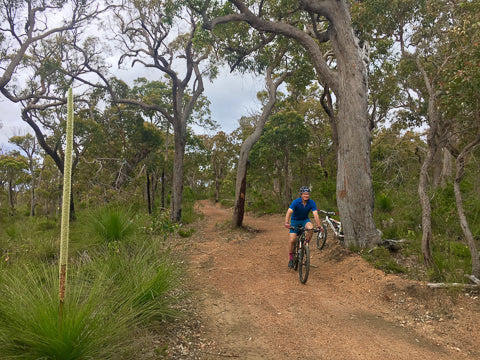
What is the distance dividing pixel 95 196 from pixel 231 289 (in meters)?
7.03

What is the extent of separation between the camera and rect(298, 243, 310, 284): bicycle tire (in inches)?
Result: 225

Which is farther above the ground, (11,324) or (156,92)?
(156,92)

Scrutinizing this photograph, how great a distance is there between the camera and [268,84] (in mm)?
12742

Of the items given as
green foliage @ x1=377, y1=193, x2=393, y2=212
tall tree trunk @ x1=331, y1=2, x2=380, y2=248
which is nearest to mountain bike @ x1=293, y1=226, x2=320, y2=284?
tall tree trunk @ x1=331, y1=2, x2=380, y2=248

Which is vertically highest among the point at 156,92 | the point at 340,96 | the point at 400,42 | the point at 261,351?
the point at 156,92

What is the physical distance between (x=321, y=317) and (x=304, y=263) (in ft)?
5.18

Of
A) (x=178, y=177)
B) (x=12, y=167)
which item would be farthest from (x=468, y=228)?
(x=12, y=167)

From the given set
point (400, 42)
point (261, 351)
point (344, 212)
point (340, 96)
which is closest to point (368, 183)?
point (344, 212)

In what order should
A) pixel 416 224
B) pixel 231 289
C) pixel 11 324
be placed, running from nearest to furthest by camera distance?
1. pixel 11 324
2. pixel 231 289
3. pixel 416 224

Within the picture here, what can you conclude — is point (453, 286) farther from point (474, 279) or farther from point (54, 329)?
point (54, 329)

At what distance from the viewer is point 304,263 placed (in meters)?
5.93

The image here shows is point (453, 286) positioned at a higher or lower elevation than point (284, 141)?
lower

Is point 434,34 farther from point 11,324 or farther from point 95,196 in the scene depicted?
point 95,196

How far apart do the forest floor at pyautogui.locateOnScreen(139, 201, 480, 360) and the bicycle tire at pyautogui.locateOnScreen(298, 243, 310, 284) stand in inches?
7.3
